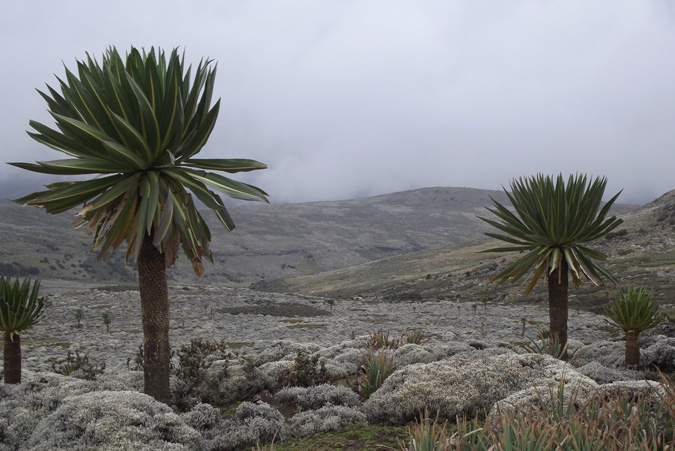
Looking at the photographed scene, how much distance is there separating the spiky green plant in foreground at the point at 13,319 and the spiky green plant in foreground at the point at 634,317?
12416 millimetres

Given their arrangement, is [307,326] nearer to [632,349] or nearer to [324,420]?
[632,349]

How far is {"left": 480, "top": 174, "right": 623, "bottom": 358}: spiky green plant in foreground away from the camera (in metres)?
10.8

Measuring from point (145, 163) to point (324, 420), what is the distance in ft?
16.2

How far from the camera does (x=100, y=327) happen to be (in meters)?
30.2

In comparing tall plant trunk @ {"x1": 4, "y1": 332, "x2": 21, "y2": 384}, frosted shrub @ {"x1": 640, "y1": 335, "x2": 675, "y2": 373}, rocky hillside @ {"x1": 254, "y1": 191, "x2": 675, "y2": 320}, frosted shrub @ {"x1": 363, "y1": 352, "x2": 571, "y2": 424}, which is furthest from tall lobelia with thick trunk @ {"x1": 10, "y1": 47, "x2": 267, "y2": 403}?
rocky hillside @ {"x1": 254, "y1": 191, "x2": 675, "y2": 320}

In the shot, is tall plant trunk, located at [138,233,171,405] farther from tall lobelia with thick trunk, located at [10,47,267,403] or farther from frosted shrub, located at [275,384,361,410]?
frosted shrub, located at [275,384,361,410]

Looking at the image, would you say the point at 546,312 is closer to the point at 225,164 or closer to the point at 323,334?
the point at 323,334

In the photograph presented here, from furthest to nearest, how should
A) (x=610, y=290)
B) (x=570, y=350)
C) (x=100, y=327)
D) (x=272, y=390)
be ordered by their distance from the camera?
1. (x=610, y=290)
2. (x=100, y=327)
3. (x=570, y=350)
4. (x=272, y=390)

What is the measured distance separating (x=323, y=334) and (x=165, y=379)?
1916 centimetres

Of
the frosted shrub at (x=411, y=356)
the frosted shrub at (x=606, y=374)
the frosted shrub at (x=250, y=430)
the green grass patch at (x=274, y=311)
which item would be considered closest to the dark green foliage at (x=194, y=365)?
the frosted shrub at (x=250, y=430)

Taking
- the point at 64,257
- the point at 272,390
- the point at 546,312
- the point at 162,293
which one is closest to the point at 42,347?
the point at 272,390

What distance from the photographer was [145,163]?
7180 mm

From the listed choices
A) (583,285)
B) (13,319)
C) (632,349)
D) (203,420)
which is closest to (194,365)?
(203,420)

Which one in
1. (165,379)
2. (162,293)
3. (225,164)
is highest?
(225,164)
